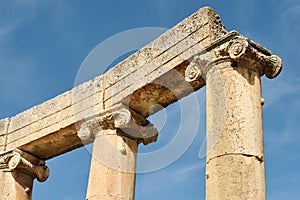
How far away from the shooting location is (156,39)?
17312 millimetres

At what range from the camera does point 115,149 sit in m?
17.5

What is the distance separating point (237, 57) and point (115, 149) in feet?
17.9

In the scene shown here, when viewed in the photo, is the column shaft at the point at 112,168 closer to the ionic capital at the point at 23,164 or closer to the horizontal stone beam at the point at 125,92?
the horizontal stone beam at the point at 125,92

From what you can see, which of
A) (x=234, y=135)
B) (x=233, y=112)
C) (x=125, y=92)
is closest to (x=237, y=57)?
(x=233, y=112)

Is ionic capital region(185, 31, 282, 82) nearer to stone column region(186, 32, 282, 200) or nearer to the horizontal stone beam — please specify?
stone column region(186, 32, 282, 200)

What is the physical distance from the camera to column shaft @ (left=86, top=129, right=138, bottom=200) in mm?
16984

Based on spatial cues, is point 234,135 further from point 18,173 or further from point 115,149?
point 18,173

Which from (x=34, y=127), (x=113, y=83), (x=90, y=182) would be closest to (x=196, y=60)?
(x=113, y=83)

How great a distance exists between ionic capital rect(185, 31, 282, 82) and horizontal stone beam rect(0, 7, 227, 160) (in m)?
0.50

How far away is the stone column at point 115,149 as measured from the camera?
17062mm

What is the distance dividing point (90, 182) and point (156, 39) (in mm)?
4852

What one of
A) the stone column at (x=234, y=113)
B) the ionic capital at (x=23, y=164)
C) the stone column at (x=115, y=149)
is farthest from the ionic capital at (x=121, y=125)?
the stone column at (x=234, y=113)

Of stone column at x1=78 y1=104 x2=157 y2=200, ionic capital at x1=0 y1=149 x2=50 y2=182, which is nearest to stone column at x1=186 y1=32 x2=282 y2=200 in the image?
stone column at x1=78 y1=104 x2=157 y2=200

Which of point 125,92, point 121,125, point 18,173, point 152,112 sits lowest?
point 18,173
